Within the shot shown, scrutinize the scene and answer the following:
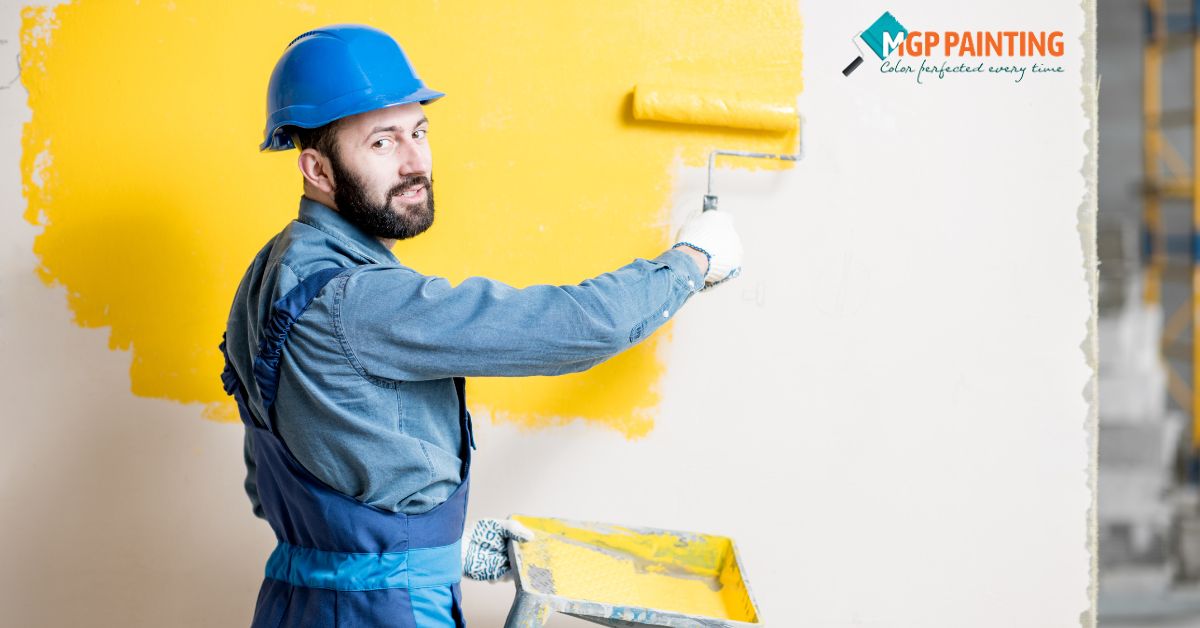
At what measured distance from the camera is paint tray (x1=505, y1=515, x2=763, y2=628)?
1.08 meters

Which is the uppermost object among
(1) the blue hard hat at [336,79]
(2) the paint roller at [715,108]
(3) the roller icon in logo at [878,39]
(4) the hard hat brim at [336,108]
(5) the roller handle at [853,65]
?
(3) the roller icon in logo at [878,39]

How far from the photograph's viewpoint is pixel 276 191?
5.57ft

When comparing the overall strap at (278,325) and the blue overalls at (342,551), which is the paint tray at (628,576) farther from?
the overall strap at (278,325)

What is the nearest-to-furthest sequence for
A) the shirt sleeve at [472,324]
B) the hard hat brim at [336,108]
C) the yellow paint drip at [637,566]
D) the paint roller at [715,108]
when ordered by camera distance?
the shirt sleeve at [472,324]
the hard hat brim at [336,108]
the yellow paint drip at [637,566]
the paint roller at [715,108]

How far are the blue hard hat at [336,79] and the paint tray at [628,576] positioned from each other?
612 mm

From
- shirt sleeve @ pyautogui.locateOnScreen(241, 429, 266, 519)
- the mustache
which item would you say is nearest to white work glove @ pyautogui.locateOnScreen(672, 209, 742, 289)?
the mustache

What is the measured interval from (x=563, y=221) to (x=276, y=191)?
1.71ft

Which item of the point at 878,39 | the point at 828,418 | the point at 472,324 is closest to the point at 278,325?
the point at 472,324

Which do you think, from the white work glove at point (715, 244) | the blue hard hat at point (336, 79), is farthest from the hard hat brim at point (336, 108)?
the white work glove at point (715, 244)

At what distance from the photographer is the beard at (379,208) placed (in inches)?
45.4

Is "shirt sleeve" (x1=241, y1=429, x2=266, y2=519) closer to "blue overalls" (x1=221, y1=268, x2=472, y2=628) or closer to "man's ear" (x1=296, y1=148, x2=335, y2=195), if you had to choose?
"blue overalls" (x1=221, y1=268, x2=472, y2=628)

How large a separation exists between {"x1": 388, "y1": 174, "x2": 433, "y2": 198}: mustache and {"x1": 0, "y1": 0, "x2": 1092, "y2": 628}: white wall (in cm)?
63

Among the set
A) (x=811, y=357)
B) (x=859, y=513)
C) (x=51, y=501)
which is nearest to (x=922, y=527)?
(x=859, y=513)

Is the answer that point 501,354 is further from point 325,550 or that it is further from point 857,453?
point 857,453
